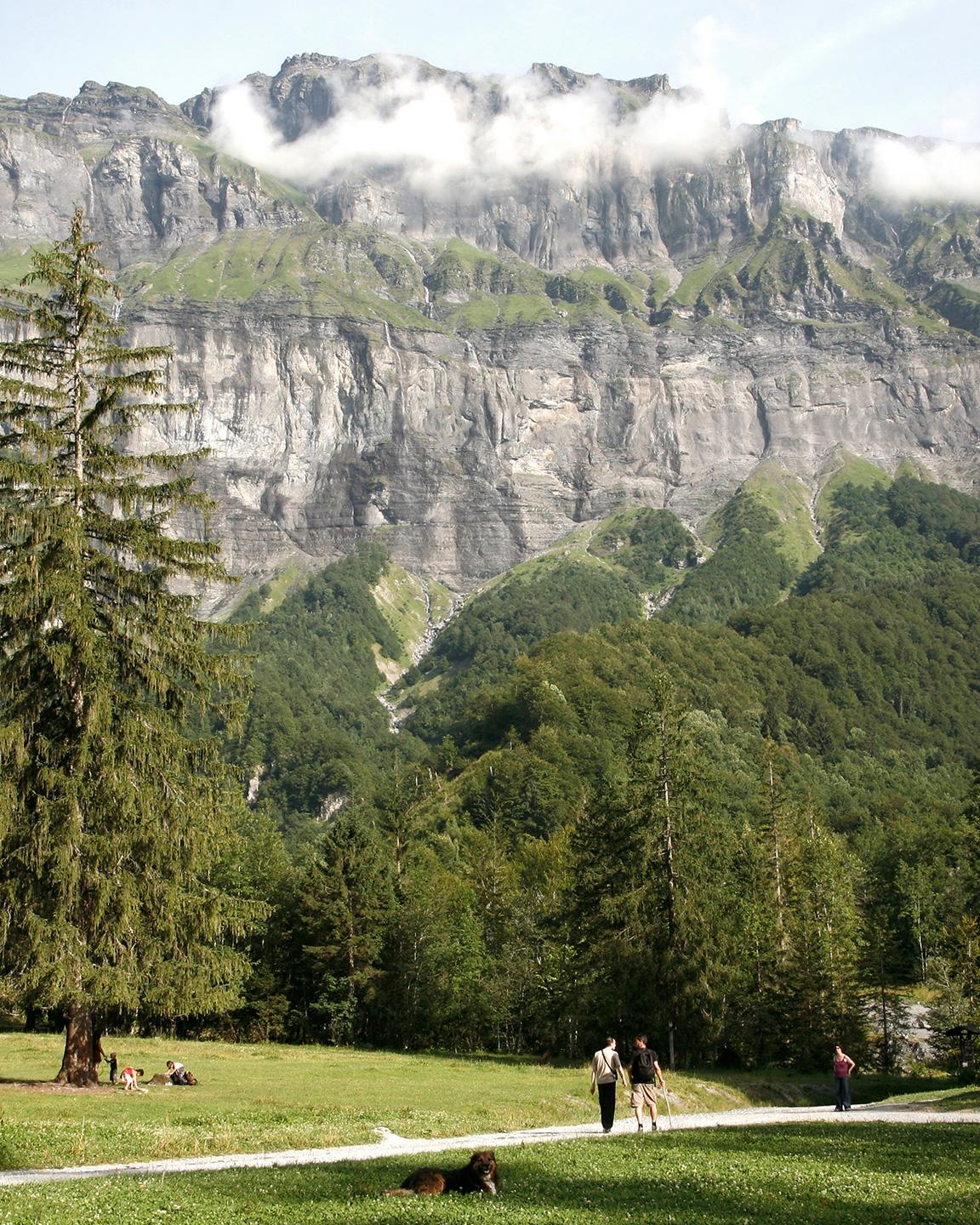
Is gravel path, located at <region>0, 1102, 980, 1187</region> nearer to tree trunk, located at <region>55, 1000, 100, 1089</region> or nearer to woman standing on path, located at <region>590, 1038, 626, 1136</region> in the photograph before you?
woman standing on path, located at <region>590, 1038, 626, 1136</region>

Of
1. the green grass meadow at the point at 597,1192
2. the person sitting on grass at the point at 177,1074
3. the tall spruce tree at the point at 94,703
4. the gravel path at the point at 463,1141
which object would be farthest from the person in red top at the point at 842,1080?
the person sitting on grass at the point at 177,1074

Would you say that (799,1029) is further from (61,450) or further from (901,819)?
(901,819)

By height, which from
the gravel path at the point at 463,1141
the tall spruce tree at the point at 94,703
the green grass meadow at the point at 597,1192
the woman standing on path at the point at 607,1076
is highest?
the tall spruce tree at the point at 94,703

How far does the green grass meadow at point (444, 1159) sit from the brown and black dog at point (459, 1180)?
0.36m

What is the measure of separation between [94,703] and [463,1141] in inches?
506

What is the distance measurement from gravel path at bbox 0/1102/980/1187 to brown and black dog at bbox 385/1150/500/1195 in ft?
11.1

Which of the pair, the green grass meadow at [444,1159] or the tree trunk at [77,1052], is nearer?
the green grass meadow at [444,1159]

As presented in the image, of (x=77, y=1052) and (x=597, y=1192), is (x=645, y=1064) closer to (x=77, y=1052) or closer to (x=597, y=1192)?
(x=597, y=1192)

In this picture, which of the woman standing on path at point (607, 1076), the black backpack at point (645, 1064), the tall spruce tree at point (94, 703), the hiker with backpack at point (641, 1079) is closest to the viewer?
the woman standing on path at point (607, 1076)

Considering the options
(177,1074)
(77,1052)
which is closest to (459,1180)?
(77,1052)

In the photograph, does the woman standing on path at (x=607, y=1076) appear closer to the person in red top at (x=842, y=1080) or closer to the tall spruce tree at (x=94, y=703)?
the tall spruce tree at (x=94, y=703)

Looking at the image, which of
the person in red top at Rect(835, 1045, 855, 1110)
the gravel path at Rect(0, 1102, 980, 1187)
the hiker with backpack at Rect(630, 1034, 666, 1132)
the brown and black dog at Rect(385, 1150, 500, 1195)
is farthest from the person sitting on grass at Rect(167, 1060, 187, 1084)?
the person in red top at Rect(835, 1045, 855, 1110)

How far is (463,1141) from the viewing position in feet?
75.5

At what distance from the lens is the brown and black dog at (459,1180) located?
596 inches
